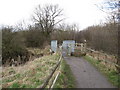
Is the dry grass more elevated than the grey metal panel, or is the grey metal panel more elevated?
the grey metal panel

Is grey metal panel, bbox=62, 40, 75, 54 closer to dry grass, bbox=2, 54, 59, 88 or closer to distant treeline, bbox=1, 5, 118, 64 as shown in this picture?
distant treeline, bbox=1, 5, 118, 64

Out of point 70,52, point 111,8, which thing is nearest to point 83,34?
point 70,52

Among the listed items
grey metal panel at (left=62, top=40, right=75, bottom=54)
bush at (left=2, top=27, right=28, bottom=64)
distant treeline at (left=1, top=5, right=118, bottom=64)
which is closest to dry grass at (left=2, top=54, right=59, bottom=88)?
distant treeline at (left=1, top=5, right=118, bottom=64)

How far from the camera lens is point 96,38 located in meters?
22.9

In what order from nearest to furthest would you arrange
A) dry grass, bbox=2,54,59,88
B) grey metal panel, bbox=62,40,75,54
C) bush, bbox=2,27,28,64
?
dry grass, bbox=2,54,59,88
grey metal panel, bbox=62,40,75,54
bush, bbox=2,27,28,64

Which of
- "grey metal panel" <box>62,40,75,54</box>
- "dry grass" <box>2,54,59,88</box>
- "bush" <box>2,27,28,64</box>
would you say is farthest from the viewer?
"bush" <box>2,27,28,64</box>

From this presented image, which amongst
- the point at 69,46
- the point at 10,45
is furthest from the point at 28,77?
the point at 10,45

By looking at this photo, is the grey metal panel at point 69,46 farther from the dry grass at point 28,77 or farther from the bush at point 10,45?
the dry grass at point 28,77

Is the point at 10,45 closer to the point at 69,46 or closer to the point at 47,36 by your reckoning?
the point at 69,46

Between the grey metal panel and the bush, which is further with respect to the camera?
the bush

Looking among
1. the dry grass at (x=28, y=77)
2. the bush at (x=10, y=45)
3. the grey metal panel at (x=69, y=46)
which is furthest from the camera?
the bush at (x=10, y=45)

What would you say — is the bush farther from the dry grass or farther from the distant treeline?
the dry grass

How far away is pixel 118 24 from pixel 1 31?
17606 millimetres

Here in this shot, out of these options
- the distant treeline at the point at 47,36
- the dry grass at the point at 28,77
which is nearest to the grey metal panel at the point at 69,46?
the distant treeline at the point at 47,36
